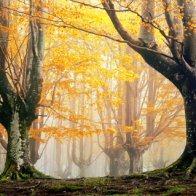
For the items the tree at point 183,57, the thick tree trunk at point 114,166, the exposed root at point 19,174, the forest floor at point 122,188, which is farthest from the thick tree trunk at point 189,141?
the thick tree trunk at point 114,166

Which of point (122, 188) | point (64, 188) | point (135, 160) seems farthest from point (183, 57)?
point (135, 160)

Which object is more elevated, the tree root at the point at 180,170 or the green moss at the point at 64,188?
Answer: the tree root at the point at 180,170

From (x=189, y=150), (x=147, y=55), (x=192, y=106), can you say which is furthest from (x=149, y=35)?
(x=189, y=150)

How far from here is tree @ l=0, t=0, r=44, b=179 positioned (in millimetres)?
10031

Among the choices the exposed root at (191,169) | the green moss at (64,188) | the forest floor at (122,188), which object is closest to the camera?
the forest floor at (122,188)

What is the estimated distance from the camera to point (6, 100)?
10.5 metres

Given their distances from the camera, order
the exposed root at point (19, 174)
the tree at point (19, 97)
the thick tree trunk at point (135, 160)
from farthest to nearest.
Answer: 1. the thick tree trunk at point (135, 160)
2. the tree at point (19, 97)
3. the exposed root at point (19, 174)

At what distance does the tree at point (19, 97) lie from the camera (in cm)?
1003

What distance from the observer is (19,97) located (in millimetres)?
10516

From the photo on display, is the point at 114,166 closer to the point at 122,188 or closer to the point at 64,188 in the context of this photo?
the point at 64,188

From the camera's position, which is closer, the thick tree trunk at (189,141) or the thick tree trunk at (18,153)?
the thick tree trunk at (189,141)

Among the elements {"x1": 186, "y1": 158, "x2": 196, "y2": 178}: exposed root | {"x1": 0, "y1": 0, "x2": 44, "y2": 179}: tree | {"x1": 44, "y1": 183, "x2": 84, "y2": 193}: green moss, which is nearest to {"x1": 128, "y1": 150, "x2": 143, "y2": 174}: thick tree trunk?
{"x1": 0, "y1": 0, "x2": 44, "y2": 179}: tree

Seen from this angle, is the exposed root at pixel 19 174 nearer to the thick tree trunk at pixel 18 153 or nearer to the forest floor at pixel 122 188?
the thick tree trunk at pixel 18 153

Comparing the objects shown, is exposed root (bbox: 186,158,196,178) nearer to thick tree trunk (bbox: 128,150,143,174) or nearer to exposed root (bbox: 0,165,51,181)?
exposed root (bbox: 0,165,51,181)
